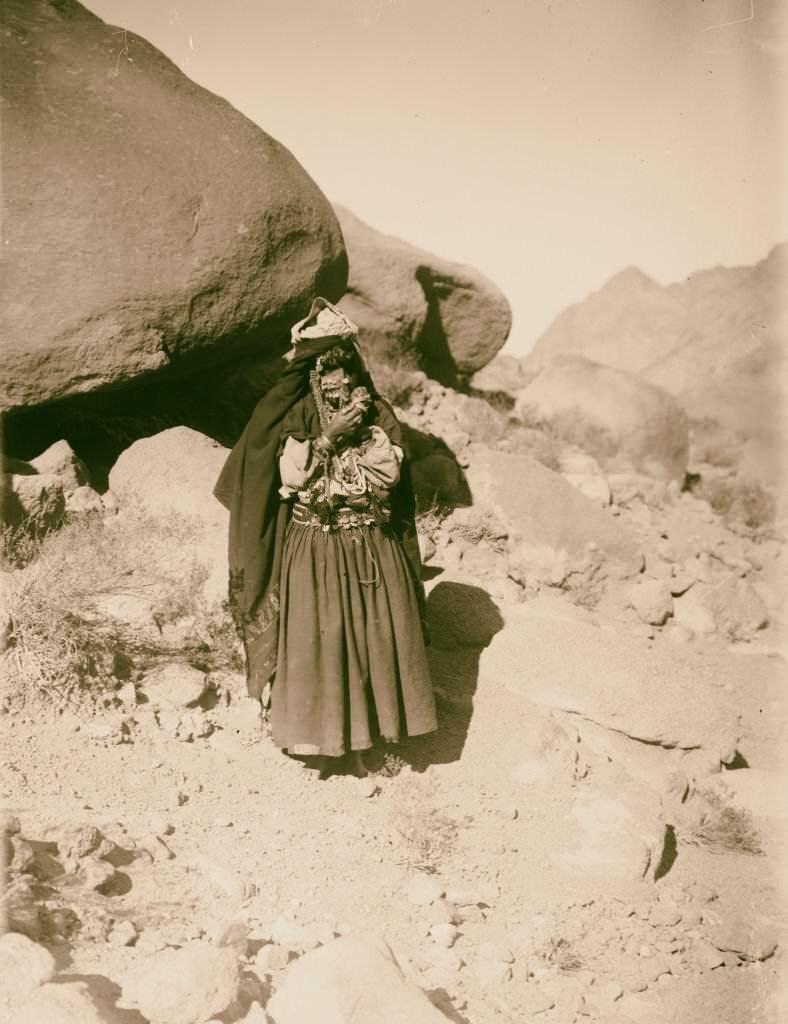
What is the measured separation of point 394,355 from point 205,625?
4.21 metres

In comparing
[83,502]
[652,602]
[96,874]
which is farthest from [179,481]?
[652,602]

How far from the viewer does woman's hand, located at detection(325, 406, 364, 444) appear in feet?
12.7

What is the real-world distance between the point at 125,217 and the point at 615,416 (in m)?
5.81

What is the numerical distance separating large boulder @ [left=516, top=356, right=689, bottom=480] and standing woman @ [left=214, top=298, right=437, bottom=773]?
17.2 feet

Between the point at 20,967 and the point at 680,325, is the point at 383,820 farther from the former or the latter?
the point at 680,325

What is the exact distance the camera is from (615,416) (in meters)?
9.35

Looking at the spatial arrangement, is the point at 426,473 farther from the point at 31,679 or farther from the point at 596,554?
the point at 31,679

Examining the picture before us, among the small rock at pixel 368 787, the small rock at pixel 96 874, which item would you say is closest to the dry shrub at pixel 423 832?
the small rock at pixel 368 787

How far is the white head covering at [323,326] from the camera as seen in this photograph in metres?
3.97

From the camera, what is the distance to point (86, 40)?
521 centimetres

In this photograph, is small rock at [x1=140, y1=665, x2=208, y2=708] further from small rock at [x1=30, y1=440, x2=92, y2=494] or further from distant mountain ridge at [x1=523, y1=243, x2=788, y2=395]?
distant mountain ridge at [x1=523, y1=243, x2=788, y2=395]

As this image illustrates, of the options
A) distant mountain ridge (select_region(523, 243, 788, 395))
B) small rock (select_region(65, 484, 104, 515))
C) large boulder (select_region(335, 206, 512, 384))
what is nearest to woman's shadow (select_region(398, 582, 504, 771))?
small rock (select_region(65, 484, 104, 515))

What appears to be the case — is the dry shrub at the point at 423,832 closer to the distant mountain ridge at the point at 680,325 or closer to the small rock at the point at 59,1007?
the small rock at the point at 59,1007

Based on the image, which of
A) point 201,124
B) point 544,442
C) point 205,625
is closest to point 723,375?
point 544,442
